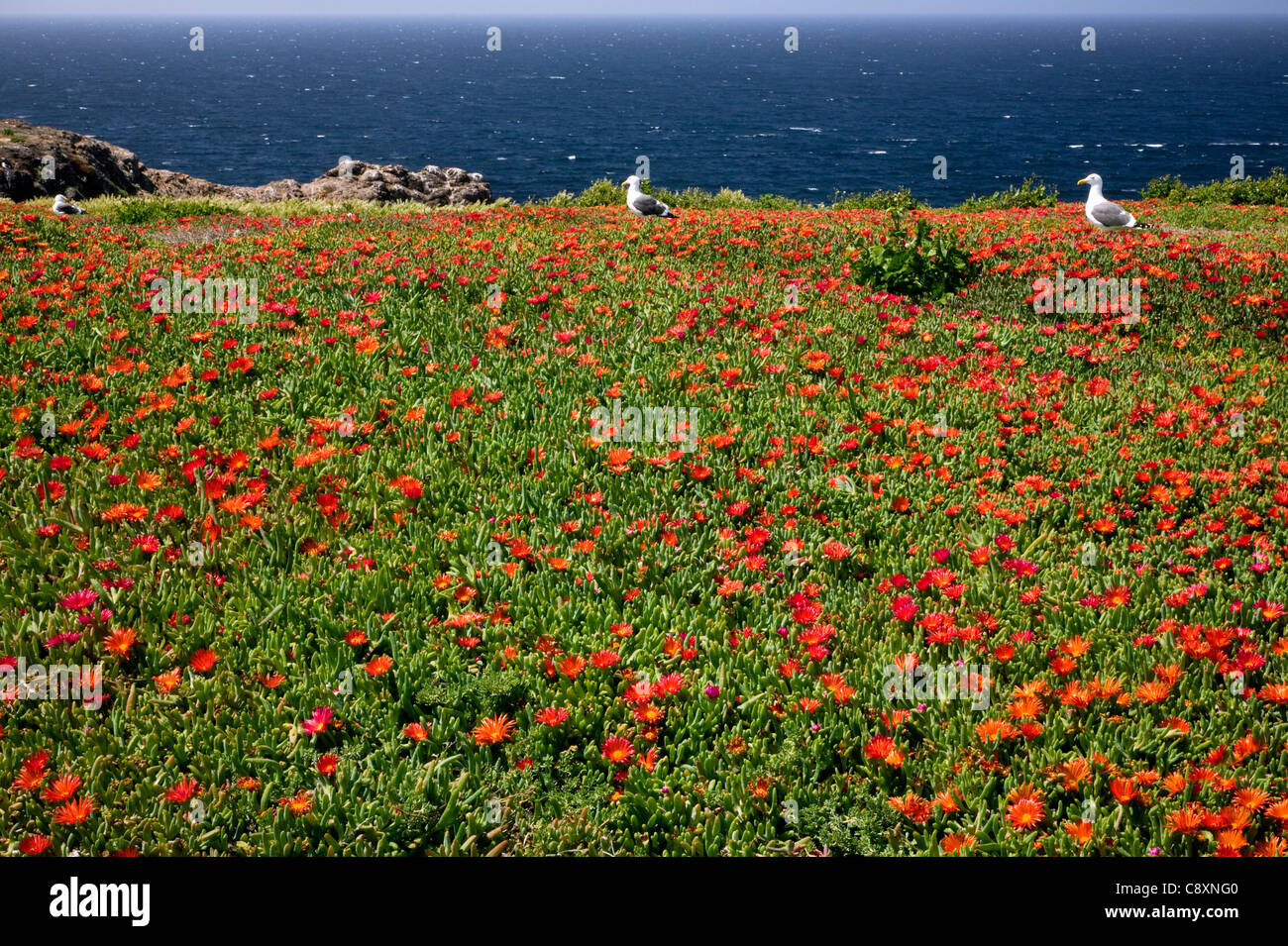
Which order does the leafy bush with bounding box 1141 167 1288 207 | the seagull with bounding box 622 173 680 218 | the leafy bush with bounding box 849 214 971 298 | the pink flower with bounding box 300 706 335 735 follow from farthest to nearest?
the leafy bush with bounding box 1141 167 1288 207
the seagull with bounding box 622 173 680 218
the leafy bush with bounding box 849 214 971 298
the pink flower with bounding box 300 706 335 735

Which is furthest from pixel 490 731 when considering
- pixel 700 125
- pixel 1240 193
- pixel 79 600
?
pixel 700 125

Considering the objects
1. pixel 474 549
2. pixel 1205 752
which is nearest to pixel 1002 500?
pixel 1205 752

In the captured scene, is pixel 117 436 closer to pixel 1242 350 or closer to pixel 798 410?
pixel 798 410

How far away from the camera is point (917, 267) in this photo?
32.4ft

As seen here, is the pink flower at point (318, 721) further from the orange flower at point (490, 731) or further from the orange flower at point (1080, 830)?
the orange flower at point (1080, 830)

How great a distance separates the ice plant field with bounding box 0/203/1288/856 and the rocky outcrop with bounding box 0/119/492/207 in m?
20.4

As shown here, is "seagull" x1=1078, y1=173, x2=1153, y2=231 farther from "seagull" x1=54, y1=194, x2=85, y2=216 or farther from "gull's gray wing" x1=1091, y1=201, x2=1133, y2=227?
"seagull" x1=54, y1=194, x2=85, y2=216

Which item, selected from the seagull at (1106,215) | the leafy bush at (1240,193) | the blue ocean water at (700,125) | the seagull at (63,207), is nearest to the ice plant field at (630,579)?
the seagull at (1106,215)

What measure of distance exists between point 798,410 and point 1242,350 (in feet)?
16.5

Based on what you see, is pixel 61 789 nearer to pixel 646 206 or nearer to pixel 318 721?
pixel 318 721

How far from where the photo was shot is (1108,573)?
4832 mm

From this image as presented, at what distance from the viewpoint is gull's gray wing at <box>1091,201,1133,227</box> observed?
13.7 m

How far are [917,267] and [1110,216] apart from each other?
6120mm

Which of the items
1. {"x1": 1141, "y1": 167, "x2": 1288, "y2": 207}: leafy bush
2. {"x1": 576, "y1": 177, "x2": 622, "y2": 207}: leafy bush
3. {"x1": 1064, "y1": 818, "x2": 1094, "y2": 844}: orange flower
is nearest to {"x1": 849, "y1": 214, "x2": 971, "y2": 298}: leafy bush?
{"x1": 1064, "y1": 818, "x2": 1094, "y2": 844}: orange flower
